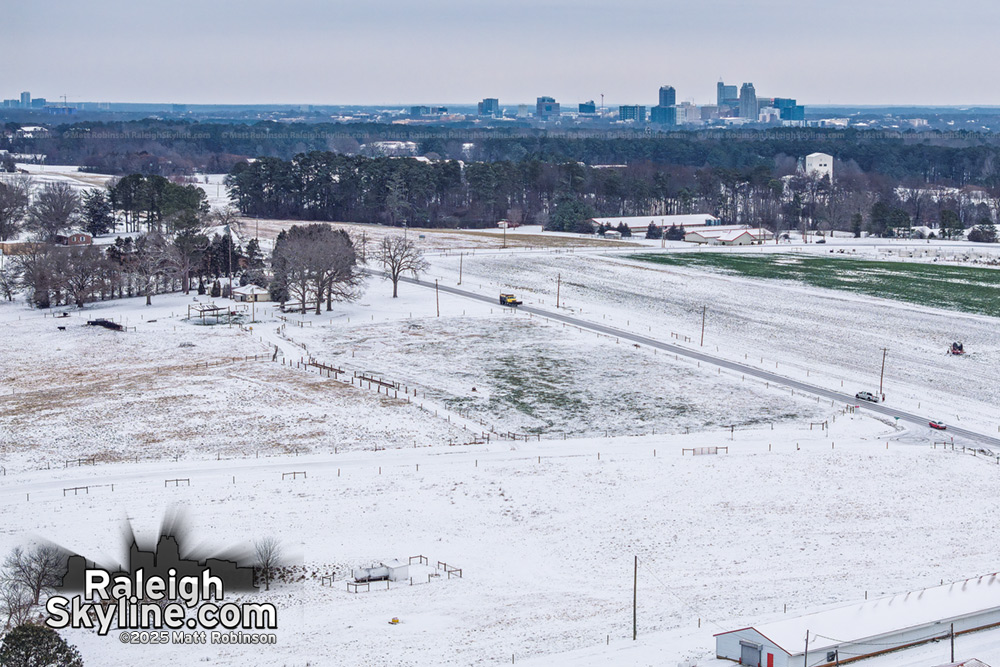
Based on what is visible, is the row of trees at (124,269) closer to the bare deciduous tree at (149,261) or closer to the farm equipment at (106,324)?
the bare deciduous tree at (149,261)

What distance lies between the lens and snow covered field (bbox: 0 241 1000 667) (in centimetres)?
3412

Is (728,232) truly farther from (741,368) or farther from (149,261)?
(149,261)

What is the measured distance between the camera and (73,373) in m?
63.8

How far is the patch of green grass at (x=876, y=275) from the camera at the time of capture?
9169 cm

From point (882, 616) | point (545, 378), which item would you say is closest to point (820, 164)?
point (545, 378)

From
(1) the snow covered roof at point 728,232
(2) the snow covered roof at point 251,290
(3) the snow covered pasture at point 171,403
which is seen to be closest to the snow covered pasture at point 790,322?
(2) the snow covered roof at point 251,290

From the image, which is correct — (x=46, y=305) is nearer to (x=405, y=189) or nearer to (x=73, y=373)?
(x=73, y=373)

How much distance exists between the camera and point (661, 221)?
484 feet

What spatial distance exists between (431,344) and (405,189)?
267 ft

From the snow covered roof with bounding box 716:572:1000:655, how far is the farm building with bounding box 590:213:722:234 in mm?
110601

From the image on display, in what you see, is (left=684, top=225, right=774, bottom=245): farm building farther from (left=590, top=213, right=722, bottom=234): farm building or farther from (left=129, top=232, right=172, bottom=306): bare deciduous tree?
(left=129, top=232, right=172, bottom=306): bare deciduous tree

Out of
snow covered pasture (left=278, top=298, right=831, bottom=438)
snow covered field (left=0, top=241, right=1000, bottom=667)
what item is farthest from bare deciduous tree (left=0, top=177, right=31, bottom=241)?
snow covered pasture (left=278, top=298, right=831, bottom=438)

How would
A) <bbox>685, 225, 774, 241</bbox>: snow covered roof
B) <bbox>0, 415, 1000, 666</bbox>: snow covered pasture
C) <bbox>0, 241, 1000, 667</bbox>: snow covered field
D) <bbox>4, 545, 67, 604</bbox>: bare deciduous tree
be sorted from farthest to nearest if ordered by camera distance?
<bbox>685, 225, 774, 241</bbox>: snow covered roof < <bbox>4, 545, 67, 604</bbox>: bare deciduous tree < <bbox>0, 241, 1000, 667</bbox>: snow covered field < <bbox>0, 415, 1000, 666</bbox>: snow covered pasture

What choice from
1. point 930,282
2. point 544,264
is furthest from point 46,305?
point 930,282
